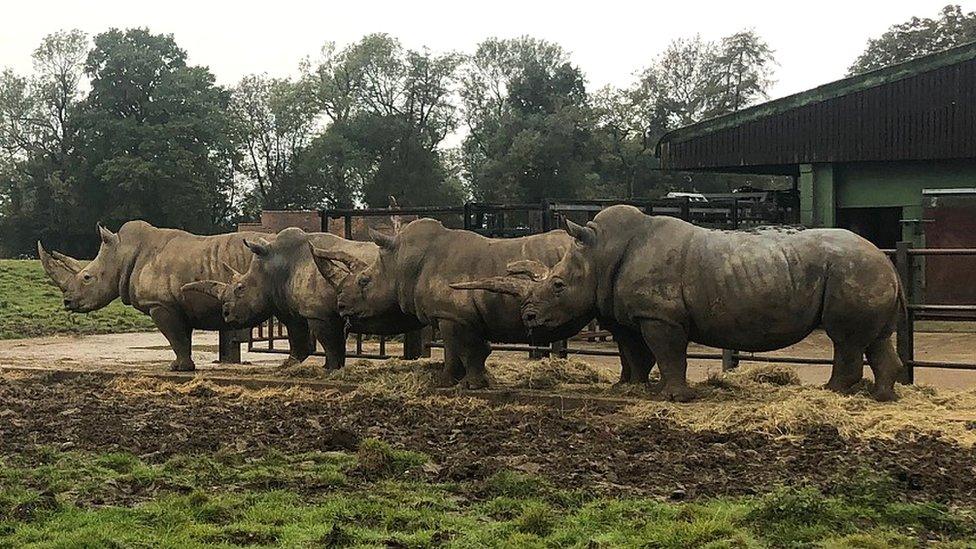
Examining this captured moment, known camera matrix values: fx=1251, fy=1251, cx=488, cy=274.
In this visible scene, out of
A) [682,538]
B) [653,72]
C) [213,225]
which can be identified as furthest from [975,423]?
[653,72]

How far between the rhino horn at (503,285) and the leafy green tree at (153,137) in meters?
41.7

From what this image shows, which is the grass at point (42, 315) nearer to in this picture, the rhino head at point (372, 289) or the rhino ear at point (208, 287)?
the rhino ear at point (208, 287)

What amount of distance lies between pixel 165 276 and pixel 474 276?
426cm

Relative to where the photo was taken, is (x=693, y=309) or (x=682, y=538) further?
(x=693, y=309)

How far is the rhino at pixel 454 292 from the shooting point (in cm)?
1088

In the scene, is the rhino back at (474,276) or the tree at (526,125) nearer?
the rhino back at (474,276)

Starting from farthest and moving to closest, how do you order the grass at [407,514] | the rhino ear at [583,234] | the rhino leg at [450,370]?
the rhino leg at [450,370], the rhino ear at [583,234], the grass at [407,514]

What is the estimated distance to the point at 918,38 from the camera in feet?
177

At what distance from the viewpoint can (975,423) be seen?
28.4 ft

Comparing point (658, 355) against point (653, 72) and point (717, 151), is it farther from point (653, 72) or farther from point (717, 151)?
point (653, 72)

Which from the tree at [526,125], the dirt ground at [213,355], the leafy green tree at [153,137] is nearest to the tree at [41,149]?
the leafy green tree at [153,137]

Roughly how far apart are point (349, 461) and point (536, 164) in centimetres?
4375

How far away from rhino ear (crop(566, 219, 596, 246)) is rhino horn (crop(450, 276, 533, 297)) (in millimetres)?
567

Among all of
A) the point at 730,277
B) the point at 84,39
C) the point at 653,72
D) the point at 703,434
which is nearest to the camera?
the point at 703,434
